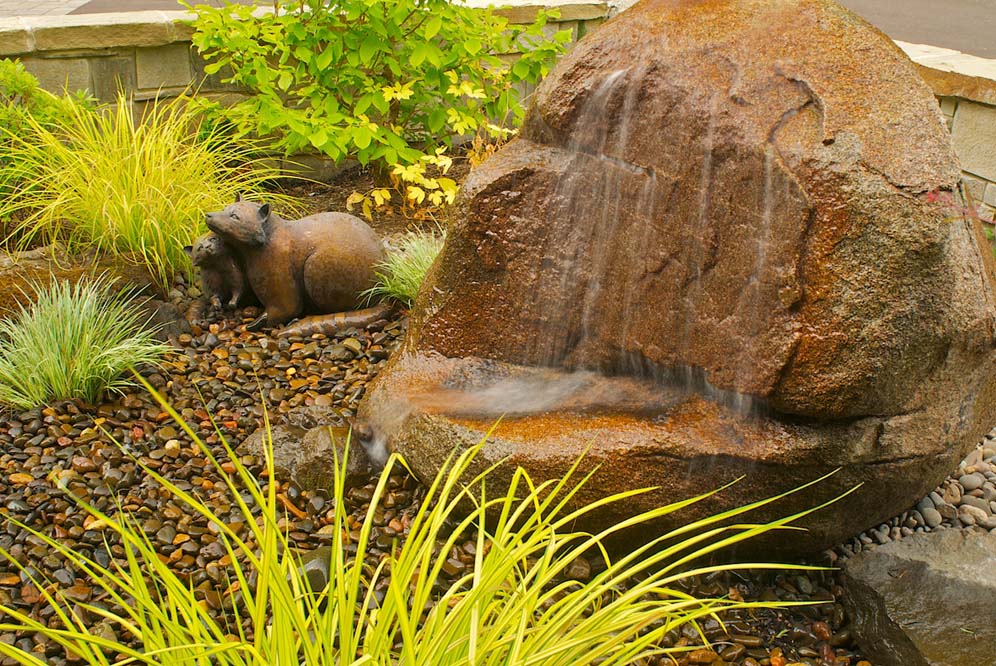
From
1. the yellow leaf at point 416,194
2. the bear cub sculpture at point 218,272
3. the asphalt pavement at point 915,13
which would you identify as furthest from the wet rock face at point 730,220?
the asphalt pavement at point 915,13

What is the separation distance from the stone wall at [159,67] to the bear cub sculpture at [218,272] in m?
2.03

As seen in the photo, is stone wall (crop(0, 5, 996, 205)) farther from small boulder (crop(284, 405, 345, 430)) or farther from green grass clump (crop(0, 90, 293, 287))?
small boulder (crop(284, 405, 345, 430))

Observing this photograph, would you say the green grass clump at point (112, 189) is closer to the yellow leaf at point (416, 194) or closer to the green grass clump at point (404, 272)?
the yellow leaf at point (416, 194)

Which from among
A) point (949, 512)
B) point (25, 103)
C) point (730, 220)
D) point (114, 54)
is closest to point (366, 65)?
point (114, 54)

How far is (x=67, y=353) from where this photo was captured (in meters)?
4.22

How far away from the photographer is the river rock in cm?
299

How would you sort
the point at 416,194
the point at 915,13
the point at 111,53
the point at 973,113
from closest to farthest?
1. the point at 973,113
2. the point at 416,194
3. the point at 111,53
4. the point at 915,13

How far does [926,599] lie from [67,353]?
349 cm

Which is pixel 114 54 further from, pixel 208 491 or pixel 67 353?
pixel 208 491

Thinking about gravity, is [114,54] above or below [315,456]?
above

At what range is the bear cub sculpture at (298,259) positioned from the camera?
16.0 ft

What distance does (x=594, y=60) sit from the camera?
3479 mm

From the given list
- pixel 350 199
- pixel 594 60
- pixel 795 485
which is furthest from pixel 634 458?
pixel 350 199

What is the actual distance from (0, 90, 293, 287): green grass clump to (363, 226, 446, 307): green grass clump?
1.15 meters
